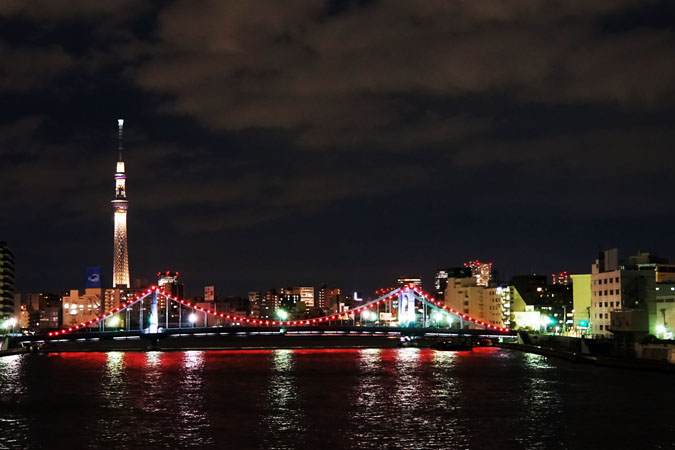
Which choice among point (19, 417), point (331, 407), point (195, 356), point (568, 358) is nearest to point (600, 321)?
point (568, 358)

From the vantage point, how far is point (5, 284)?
5723 inches

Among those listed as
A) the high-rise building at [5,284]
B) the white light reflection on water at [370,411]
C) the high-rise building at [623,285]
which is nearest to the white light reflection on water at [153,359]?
the white light reflection on water at [370,411]

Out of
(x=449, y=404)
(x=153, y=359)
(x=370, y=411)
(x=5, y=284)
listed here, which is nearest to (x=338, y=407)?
(x=370, y=411)

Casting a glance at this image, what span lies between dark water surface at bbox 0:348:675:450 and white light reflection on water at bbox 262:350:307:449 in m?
0.08

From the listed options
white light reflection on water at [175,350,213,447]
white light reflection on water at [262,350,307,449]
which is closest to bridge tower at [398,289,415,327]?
white light reflection on water at [175,350,213,447]

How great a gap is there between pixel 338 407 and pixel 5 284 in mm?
109504

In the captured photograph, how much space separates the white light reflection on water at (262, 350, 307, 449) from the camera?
37469mm

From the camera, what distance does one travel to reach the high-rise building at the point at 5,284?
470ft

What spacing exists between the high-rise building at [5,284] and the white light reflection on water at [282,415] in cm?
8685

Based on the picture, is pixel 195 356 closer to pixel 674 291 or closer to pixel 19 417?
pixel 674 291

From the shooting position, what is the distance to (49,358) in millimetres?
92375

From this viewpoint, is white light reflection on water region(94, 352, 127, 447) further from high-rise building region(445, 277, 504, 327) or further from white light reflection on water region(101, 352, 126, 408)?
high-rise building region(445, 277, 504, 327)

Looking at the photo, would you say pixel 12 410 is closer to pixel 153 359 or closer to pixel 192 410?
pixel 192 410

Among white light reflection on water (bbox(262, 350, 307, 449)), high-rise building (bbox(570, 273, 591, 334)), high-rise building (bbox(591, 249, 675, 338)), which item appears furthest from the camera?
high-rise building (bbox(570, 273, 591, 334))
